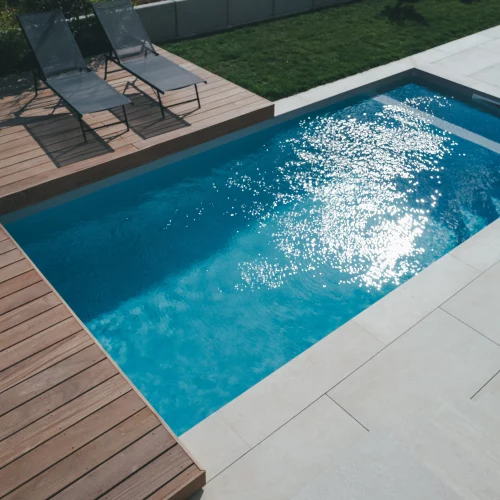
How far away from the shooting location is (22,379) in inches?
141

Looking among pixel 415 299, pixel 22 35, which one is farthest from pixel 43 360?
pixel 22 35

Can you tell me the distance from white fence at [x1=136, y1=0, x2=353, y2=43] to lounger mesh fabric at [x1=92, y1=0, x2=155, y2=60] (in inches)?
56.1

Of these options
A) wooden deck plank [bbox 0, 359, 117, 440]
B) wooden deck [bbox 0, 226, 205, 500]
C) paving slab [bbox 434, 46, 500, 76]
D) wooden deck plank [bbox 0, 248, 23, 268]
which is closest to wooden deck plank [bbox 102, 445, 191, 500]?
wooden deck [bbox 0, 226, 205, 500]

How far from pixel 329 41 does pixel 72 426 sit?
8599 mm

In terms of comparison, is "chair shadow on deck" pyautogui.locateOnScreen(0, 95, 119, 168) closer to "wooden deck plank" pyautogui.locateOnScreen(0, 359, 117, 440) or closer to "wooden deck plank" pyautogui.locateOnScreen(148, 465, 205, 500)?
"wooden deck plank" pyautogui.locateOnScreen(0, 359, 117, 440)

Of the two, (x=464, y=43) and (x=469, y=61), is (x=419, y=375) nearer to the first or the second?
(x=469, y=61)

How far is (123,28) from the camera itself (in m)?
7.41

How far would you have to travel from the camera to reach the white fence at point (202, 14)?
9.02 m

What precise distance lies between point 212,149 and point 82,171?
1940 millimetres

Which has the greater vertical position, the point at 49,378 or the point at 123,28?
the point at 123,28

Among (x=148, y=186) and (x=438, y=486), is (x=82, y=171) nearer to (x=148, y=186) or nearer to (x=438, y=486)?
(x=148, y=186)

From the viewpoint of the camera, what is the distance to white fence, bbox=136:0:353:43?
9.02m

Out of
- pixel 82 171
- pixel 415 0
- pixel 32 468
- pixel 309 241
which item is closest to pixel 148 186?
pixel 82 171

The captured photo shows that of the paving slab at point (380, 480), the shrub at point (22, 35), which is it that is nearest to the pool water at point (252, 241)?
the paving slab at point (380, 480)
